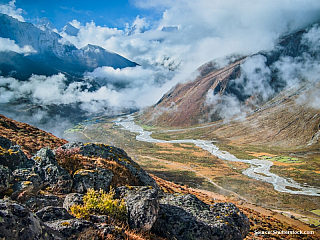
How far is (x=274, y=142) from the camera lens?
171 m

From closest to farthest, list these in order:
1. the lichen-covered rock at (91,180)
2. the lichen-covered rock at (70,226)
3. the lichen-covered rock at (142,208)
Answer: the lichen-covered rock at (70,226), the lichen-covered rock at (142,208), the lichen-covered rock at (91,180)

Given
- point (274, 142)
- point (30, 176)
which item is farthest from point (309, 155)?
point (30, 176)

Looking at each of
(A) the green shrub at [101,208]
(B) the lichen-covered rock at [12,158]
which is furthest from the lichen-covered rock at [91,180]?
(B) the lichen-covered rock at [12,158]

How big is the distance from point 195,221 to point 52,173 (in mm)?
8128

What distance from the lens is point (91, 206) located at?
881 centimetres

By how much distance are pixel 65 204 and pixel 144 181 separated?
713 cm

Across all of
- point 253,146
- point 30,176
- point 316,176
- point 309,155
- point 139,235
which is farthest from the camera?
point 253,146

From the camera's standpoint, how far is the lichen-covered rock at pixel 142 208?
9.39m

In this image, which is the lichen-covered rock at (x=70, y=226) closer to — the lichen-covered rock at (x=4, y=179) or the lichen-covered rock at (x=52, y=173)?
the lichen-covered rock at (x=4, y=179)

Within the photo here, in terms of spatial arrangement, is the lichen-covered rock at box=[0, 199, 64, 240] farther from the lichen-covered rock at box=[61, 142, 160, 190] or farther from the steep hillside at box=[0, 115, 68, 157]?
the steep hillside at box=[0, 115, 68, 157]

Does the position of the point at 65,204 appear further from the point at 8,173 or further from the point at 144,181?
the point at 144,181

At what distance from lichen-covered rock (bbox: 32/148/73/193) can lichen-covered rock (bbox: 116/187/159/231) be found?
11.3 ft

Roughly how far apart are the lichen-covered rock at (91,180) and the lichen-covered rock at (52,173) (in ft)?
1.39

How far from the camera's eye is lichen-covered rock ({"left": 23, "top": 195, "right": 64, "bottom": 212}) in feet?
27.8
